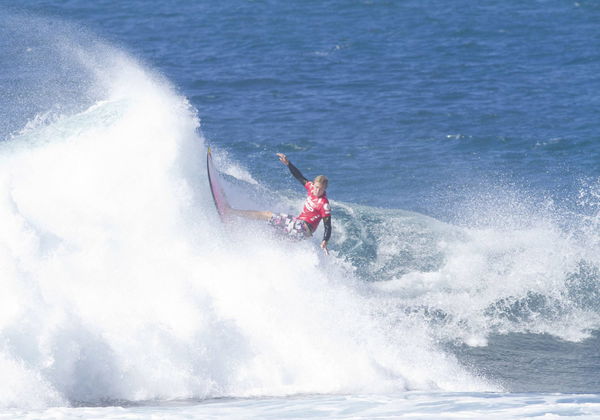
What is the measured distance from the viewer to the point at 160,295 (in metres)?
13.9

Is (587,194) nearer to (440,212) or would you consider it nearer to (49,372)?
(440,212)

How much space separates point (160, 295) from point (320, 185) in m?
3.46

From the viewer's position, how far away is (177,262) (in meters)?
14.8

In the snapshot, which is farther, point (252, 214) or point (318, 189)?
point (252, 214)

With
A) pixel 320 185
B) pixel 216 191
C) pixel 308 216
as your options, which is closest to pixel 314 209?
pixel 308 216

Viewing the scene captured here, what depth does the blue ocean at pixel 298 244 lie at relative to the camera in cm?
1270

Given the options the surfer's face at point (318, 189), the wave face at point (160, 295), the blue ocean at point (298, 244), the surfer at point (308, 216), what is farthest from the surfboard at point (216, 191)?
the surfer's face at point (318, 189)

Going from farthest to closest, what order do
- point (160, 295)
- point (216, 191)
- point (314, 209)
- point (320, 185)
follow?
point (216, 191)
point (314, 209)
point (320, 185)
point (160, 295)

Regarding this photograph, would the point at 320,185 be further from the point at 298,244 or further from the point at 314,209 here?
the point at 298,244

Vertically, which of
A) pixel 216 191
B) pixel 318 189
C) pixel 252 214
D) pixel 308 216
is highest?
pixel 318 189

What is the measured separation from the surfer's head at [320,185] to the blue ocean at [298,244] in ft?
3.20

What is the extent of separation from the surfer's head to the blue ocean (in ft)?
3.20

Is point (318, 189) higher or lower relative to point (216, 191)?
higher

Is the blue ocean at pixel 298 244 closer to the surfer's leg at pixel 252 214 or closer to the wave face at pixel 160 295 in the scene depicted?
the wave face at pixel 160 295
